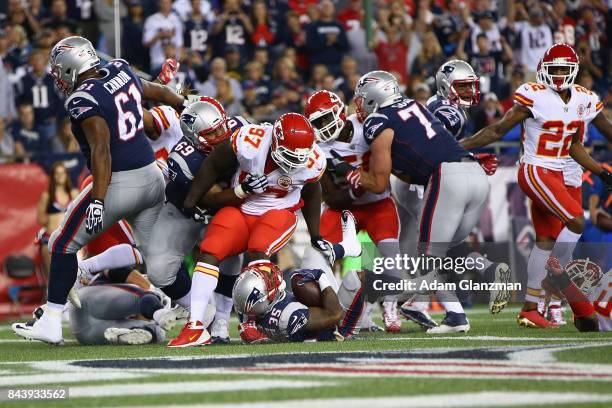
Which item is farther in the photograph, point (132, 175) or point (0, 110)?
point (0, 110)

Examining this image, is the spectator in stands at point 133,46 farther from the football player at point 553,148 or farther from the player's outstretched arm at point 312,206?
the player's outstretched arm at point 312,206

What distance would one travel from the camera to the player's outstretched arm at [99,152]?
7527mm

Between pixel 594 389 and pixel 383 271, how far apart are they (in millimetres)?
3839

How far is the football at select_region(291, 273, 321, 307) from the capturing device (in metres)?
7.45

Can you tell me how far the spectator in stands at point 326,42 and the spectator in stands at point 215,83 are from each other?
61.6 inches

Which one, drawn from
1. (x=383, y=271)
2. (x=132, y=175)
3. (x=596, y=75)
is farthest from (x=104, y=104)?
(x=596, y=75)

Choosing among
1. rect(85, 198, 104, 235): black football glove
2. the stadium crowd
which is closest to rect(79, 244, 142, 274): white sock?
rect(85, 198, 104, 235): black football glove

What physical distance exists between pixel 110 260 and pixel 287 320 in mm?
1618

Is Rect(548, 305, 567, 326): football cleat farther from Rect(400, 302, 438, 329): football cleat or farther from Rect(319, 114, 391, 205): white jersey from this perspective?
Rect(319, 114, 391, 205): white jersey

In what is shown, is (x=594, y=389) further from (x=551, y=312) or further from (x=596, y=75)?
(x=596, y=75)

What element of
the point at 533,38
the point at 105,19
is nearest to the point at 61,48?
the point at 105,19

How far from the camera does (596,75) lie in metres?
16.5

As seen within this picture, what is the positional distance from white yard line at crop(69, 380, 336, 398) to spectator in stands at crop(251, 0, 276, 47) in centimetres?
1050

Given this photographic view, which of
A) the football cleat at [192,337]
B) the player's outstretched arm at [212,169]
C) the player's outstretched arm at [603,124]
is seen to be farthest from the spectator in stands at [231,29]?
the football cleat at [192,337]
